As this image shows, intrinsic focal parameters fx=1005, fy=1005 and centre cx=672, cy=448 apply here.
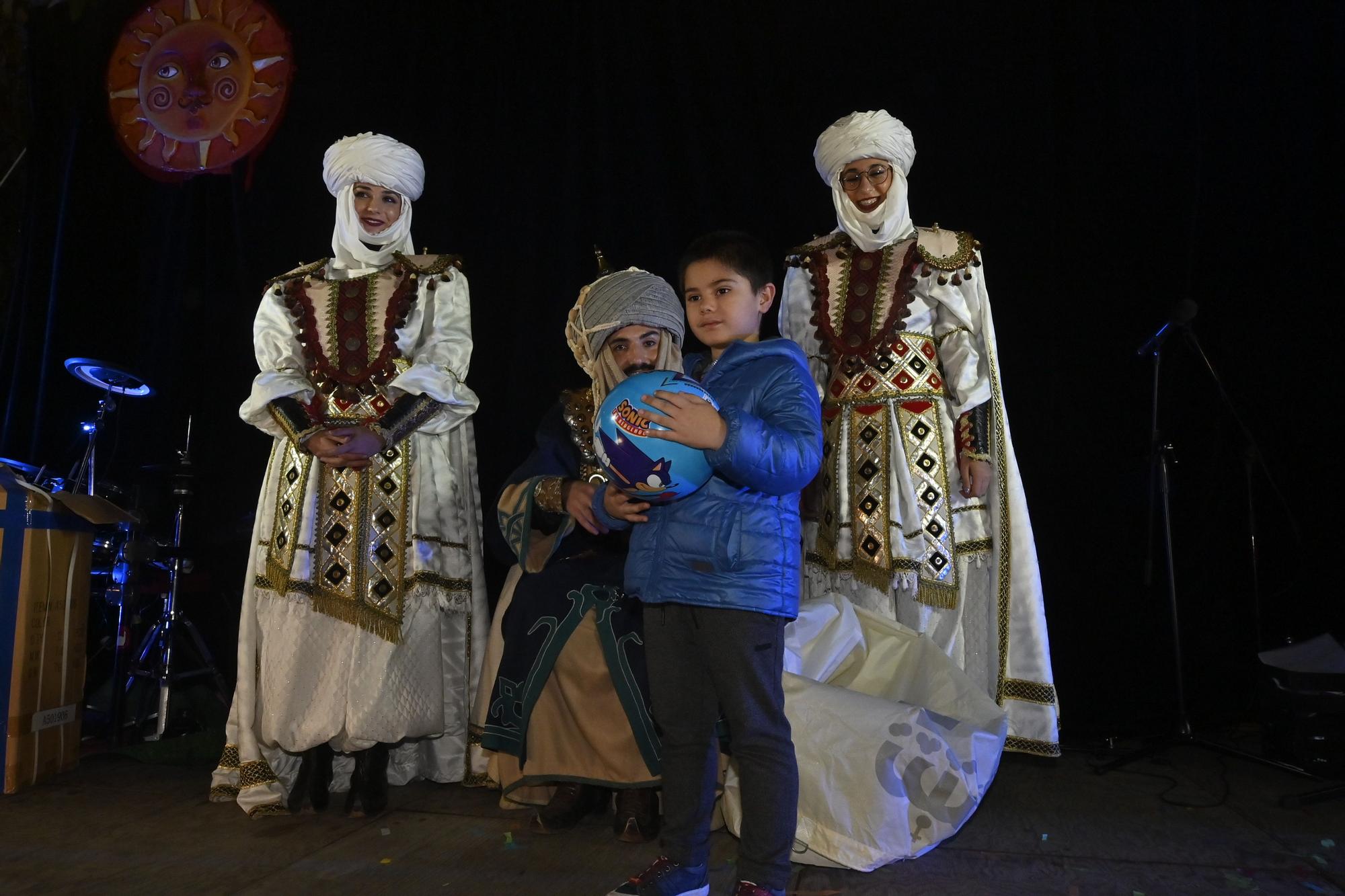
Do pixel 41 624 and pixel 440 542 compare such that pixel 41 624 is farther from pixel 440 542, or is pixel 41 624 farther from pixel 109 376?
pixel 440 542

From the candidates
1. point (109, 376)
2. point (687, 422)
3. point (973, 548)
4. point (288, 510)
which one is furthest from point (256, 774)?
point (973, 548)

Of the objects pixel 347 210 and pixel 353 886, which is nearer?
pixel 353 886

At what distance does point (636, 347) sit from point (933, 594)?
1.15 meters

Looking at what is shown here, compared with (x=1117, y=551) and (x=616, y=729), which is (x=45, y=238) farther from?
(x=1117, y=551)

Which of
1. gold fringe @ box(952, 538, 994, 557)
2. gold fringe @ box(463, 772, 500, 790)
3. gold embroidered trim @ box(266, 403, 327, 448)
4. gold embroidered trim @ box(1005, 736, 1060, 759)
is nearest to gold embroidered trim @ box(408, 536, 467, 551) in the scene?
gold embroidered trim @ box(266, 403, 327, 448)

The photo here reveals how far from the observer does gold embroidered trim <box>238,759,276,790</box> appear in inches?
115

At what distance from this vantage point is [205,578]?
4.22m

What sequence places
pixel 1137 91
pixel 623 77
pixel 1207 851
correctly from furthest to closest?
pixel 623 77 < pixel 1137 91 < pixel 1207 851

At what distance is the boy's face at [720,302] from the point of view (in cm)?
212

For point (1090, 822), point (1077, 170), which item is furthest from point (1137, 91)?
point (1090, 822)

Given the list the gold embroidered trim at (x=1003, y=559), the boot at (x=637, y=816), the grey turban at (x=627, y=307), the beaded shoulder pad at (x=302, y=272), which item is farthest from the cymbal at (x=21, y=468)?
the gold embroidered trim at (x=1003, y=559)

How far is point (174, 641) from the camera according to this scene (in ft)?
12.8

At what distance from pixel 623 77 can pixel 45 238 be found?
287cm

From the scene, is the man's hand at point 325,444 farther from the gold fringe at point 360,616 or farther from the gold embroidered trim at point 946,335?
the gold embroidered trim at point 946,335
